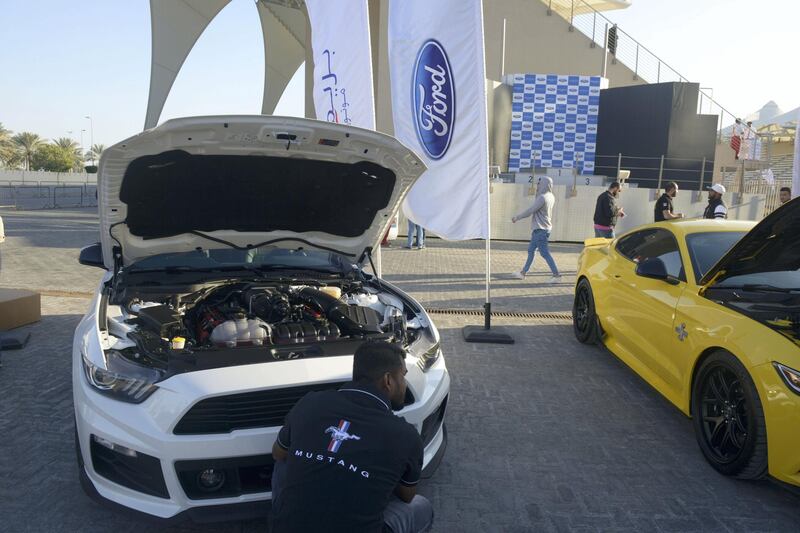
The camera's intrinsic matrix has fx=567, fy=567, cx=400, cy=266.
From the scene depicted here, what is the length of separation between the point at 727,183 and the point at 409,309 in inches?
875

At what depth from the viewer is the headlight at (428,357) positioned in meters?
3.12

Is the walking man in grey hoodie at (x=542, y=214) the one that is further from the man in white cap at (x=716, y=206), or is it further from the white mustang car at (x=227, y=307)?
the white mustang car at (x=227, y=307)

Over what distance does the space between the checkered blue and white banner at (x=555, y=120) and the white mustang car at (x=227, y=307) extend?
1818 centimetres

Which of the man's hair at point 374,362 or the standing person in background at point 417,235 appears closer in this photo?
the man's hair at point 374,362

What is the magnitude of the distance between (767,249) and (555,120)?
18.9m

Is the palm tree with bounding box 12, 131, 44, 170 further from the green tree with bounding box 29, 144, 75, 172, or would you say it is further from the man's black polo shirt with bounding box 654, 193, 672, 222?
the man's black polo shirt with bounding box 654, 193, 672, 222

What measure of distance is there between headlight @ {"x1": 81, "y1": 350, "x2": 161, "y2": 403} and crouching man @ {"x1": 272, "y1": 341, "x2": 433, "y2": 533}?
0.86 meters

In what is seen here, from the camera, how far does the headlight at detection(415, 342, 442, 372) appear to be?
312 centimetres

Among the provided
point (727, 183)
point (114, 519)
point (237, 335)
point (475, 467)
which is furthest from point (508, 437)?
point (727, 183)

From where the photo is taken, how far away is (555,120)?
21.4 metres

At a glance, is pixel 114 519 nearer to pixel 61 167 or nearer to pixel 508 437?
pixel 508 437

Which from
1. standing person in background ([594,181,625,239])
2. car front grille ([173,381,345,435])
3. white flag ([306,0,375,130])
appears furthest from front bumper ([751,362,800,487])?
standing person in background ([594,181,625,239])

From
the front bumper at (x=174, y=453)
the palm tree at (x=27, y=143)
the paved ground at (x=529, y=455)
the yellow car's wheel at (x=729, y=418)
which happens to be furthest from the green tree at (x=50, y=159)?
the yellow car's wheel at (x=729, y=418)

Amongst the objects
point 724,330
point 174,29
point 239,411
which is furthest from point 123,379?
point 174,29
